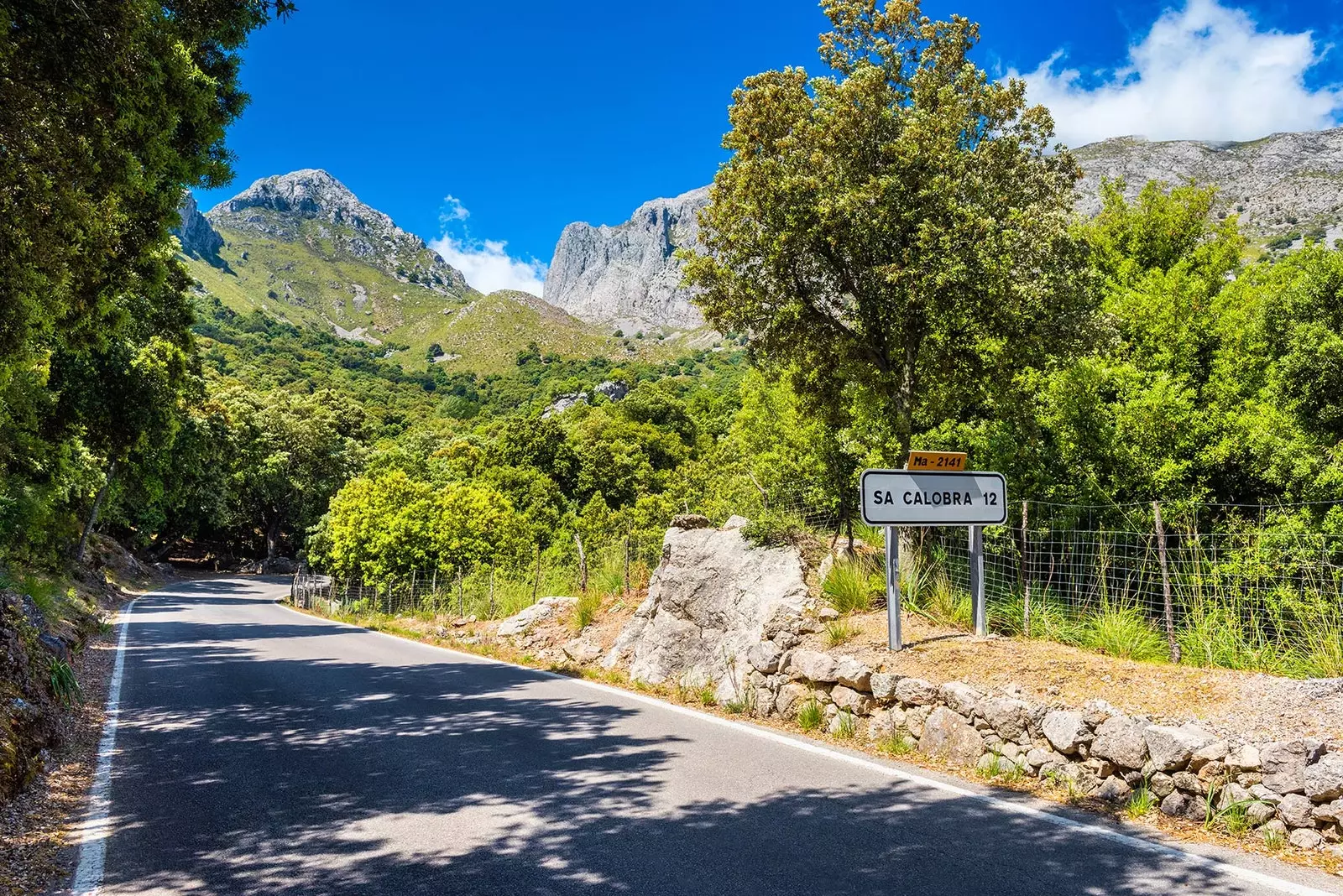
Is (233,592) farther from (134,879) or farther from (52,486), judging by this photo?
(134,879)

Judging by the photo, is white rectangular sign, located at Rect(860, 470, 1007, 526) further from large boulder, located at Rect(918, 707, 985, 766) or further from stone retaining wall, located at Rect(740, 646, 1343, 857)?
large boulder, located at Rect(918, 707, 985, 766)

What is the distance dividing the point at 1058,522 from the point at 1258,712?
8882mm

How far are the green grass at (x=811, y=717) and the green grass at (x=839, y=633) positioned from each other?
2.71ft

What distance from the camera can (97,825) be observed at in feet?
15.0

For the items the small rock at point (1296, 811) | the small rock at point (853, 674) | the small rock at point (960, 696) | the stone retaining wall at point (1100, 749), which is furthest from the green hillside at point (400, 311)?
the small rock at point (1296, 811)

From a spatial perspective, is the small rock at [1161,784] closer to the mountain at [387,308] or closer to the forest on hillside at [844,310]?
the forest on hillside at [844,310]

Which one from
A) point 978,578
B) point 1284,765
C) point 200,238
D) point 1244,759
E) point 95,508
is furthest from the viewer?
point 200,238

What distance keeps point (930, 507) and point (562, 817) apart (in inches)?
171

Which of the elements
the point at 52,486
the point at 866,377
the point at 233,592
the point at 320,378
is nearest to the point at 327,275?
the point at 320,378

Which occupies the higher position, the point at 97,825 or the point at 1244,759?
the point at 1244,759

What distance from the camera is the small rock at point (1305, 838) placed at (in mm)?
3914

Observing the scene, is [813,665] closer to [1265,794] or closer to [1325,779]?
[1265,794]

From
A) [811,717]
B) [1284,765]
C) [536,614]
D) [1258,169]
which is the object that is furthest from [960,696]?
[1258,169]

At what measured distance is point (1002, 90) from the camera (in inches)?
429
